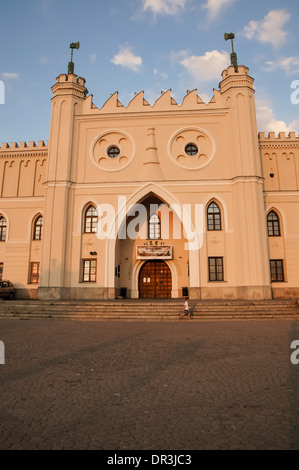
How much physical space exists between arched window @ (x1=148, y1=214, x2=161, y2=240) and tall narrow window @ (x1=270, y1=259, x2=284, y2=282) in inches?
330

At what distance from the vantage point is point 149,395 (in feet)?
15.1

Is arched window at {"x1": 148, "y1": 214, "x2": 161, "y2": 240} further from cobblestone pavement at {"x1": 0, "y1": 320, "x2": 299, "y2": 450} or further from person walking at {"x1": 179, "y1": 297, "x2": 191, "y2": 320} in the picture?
cobblestone pavement at {"x1": 0, "y1": 320, "x2": 299, "y2": 450}

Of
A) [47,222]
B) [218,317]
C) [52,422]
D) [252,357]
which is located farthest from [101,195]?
[52,422]

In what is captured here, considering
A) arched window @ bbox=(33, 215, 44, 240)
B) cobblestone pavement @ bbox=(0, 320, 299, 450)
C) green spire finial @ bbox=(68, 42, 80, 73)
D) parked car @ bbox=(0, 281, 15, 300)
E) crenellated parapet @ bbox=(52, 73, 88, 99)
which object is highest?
green spire finial @ bbox=(68, 42, 80, 73)

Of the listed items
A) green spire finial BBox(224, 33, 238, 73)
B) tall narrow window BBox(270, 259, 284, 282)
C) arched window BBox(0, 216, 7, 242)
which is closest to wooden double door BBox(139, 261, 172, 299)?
tall narrow window BBox(270, 259, 284, 282)

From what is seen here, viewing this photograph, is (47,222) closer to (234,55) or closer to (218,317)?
(218,317)

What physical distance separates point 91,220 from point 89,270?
3.49m

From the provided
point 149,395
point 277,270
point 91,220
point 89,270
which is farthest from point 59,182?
point 149,395

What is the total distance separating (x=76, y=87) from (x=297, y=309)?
67.6ft

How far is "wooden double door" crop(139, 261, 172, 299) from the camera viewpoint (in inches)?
899

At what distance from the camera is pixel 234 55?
75.5ft

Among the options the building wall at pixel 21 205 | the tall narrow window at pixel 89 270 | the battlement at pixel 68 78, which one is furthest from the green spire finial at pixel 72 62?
the tall narrow window at pixel 89 270

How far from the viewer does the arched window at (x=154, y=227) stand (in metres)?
23.2

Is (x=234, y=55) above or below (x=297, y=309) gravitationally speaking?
above
